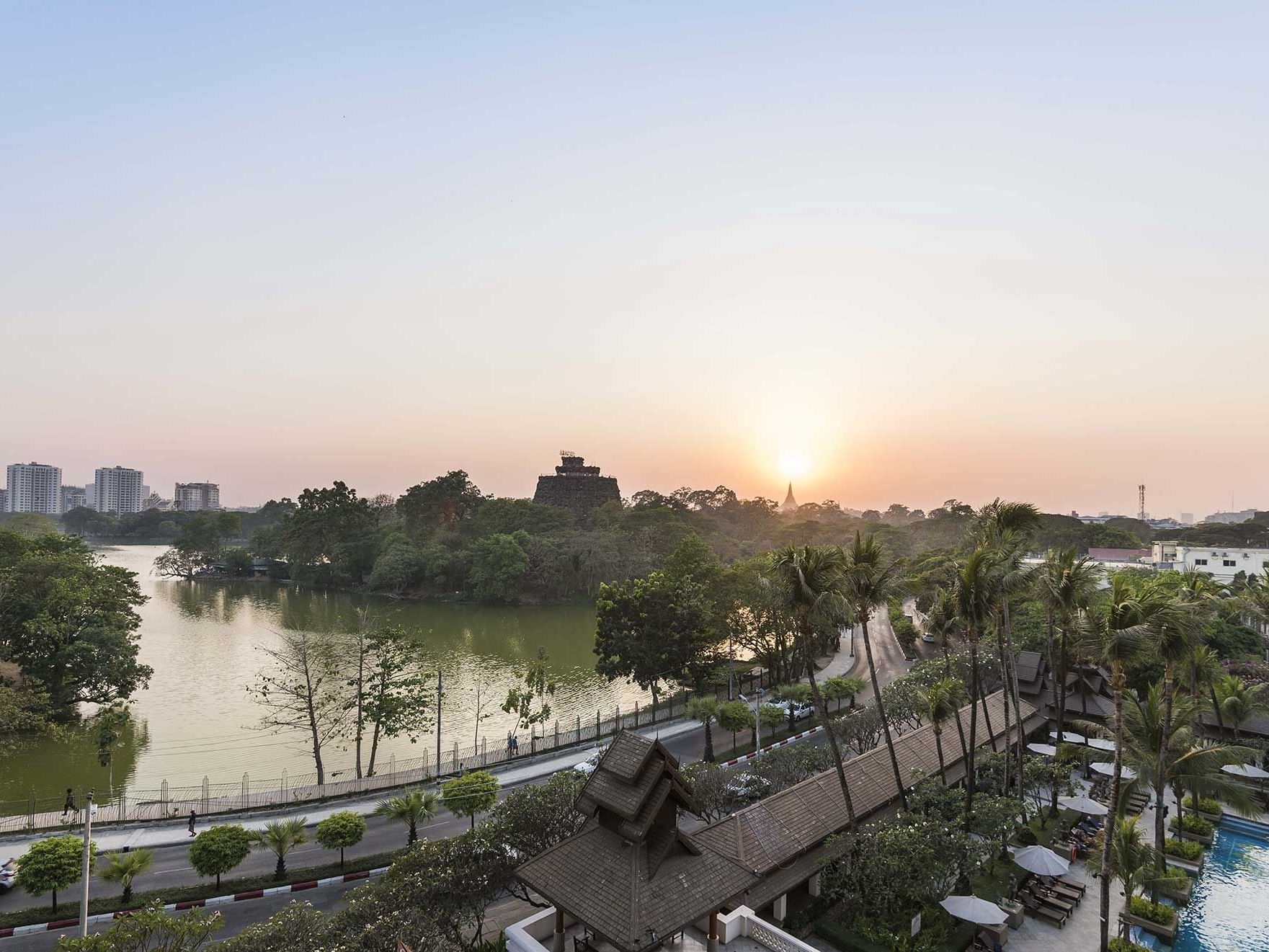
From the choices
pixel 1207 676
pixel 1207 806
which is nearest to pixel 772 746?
pixel 1207 806

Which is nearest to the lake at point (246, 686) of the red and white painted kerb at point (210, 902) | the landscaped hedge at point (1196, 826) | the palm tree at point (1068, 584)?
the red and white painted kerb at point (210, 902)

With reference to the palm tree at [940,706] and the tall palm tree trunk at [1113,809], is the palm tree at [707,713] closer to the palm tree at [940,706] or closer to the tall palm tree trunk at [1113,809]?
the palm tree at [940,706]

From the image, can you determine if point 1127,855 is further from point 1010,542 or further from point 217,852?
point 217,852

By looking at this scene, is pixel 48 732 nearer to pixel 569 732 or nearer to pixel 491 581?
pixel 569 732

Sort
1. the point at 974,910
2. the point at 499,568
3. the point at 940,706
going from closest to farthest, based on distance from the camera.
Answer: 1. the point at 974,910
2. the point at 940,706
3. the point at 499,568

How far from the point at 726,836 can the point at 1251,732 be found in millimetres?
25943

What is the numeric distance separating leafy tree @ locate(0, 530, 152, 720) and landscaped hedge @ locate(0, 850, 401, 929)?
17.3 metres

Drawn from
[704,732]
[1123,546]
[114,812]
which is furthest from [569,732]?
[1123,546]

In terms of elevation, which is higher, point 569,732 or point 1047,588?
point 1047,588

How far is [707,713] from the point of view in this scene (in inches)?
1169

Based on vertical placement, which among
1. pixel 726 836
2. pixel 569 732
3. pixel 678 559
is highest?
pixel 678 559

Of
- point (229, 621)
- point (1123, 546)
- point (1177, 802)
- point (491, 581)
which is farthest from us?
point (1123, 546)

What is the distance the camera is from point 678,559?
4097cm

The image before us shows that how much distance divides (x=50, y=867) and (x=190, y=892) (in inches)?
124
